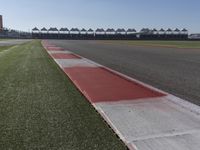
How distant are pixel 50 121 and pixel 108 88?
3379 millimetres

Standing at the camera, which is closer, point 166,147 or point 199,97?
point 166,147

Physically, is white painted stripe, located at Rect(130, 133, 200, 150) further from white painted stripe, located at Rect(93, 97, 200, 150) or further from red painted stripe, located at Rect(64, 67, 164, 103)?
red painted stripe, located at Rect(64, 67, 164, 103)

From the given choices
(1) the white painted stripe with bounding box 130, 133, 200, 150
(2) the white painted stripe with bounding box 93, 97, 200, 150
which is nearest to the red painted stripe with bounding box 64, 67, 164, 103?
(2) the white painted stripe with bounding box 93, 97, 200, 150

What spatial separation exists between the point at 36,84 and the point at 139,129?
510 centimetres

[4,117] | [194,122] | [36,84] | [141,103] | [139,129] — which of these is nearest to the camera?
[139,129]

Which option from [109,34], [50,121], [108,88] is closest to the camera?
[50,121]

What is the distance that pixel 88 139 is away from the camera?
15.4 ft

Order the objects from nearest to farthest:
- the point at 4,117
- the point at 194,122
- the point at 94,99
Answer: the point at 194,122
the point at 4,117
the point at 94,99

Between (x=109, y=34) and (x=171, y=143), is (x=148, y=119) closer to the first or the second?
(x=171, y=143)

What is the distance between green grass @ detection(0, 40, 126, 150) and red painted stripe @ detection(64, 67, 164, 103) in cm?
36

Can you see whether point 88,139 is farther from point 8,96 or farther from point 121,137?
point 8,96

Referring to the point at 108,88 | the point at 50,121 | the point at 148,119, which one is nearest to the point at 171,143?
the point at 148,119

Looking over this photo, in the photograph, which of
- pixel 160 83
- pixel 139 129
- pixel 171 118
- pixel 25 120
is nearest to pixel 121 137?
pixel 139 129

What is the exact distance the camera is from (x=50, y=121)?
18.6 ft
